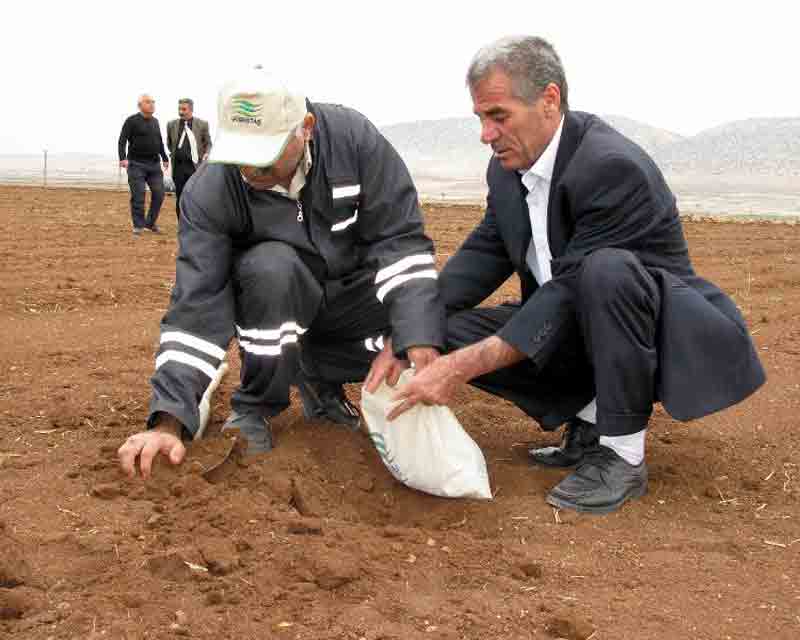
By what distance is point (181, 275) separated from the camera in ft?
8.92

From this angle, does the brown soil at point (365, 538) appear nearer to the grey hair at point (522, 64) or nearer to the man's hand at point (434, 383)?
the man's hand at point (434, 383)

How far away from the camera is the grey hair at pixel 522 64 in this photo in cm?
256

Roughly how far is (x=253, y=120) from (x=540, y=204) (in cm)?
90

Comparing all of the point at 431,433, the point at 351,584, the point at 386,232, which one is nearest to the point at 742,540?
the point at 431,433

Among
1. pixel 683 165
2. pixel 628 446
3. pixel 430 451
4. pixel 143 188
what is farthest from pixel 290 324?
pixel 683 165

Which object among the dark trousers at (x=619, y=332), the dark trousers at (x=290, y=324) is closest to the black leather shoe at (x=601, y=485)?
the dark trousers at (x=619, y=332)

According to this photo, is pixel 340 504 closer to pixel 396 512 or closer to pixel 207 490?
pixel 396 512

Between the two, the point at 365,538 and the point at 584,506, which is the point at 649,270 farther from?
the point at 365,538

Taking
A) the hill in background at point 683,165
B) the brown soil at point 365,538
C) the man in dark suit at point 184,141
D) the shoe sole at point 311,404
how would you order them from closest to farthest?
the brown soil at point 365,538 < the shoe sole at point 311,404 < the man in dark suit at point 184,141 < the hill in background at point 683,165

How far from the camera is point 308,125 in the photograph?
8.93 ft

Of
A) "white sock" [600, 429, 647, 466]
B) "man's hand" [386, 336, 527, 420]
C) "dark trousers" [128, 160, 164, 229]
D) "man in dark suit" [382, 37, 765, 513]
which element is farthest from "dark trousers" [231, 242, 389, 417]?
"dark trousers" [128, 160, 164, 229]

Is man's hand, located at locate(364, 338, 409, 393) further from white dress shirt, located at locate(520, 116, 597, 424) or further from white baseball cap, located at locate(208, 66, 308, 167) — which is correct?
white baseball cap, located at locate(208, 66, 308, 167)

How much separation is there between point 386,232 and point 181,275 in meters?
0.65

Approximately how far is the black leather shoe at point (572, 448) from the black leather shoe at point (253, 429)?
88 cm
